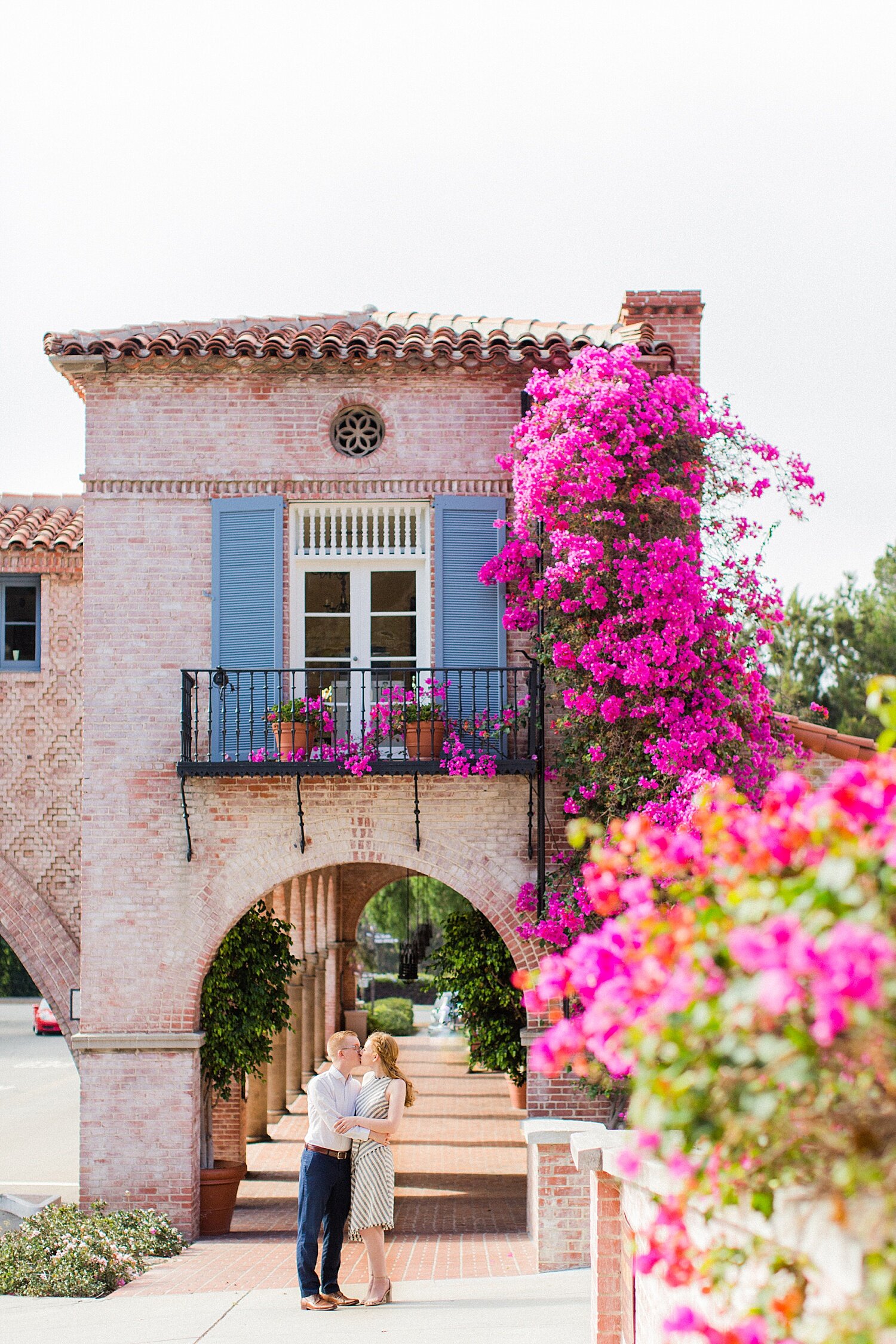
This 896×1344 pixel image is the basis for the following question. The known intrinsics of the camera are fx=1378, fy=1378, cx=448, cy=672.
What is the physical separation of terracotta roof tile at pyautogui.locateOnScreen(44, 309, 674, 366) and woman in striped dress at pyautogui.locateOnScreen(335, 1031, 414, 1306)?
6299 mm

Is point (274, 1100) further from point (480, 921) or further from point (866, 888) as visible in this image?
point (866, 888)

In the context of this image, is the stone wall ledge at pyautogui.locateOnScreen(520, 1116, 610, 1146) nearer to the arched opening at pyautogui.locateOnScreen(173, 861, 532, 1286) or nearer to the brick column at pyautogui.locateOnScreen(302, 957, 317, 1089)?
the arched opening at pyautogui.locateOnScreen(173, 861, 532, 1286)

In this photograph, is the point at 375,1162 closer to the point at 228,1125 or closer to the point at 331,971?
the point at 228,1125

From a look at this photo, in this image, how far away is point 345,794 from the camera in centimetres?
1217

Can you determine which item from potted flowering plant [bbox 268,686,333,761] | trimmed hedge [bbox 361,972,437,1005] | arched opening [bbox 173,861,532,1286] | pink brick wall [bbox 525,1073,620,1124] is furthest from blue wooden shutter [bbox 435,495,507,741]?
trimmed hedge [bbox 361,972,437,1005]

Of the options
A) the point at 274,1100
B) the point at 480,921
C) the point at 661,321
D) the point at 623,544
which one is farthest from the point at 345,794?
the point at 274,1100

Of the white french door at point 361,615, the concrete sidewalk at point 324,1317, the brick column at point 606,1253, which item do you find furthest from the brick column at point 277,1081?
the brick column at point 606,1253

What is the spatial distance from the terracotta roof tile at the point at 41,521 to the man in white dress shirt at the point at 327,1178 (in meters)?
6.90

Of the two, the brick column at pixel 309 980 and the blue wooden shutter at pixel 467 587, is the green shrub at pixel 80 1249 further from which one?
the brick column at pixel 309 980

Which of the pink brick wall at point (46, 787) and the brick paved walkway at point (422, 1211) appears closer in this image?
the brick paved walkway at point (422, 1211)

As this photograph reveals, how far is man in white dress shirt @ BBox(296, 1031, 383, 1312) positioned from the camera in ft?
27.7

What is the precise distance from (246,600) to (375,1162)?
552cm

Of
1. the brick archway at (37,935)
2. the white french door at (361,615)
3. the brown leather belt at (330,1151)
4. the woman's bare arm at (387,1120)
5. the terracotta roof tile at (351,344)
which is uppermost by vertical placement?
the terracotta roof tile at (351,344)

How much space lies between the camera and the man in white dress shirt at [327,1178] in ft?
27.7
